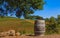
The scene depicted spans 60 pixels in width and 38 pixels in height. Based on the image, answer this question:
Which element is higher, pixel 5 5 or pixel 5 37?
pixel 5 5

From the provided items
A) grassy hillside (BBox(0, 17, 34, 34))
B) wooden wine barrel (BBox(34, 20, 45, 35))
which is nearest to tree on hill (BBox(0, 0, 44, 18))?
wooden wine barrel (BBox(34, 20, 45, 35))

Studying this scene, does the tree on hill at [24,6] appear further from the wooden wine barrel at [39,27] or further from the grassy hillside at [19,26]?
the grassy hillside at [19,26]

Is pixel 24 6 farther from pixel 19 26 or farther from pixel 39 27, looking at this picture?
pixel 19 26

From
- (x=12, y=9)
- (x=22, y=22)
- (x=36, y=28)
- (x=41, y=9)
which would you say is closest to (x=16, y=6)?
(x=12, y=9)

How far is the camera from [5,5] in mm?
24172

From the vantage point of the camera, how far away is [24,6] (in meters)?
24.2

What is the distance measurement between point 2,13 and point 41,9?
4000 millimetres

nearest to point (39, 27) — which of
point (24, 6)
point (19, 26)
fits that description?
point (24, 6)

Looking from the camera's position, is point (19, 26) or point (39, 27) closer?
point (39, 27)

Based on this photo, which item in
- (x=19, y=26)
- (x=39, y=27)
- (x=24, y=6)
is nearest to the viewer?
(x=39, y=27)

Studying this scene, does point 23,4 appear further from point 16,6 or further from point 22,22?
point 22,22

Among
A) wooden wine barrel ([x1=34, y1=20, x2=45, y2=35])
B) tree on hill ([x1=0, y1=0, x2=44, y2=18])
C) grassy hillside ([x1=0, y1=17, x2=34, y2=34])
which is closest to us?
wooden wine barrel ([x1=34, y1=20, x2=45, y2=35])

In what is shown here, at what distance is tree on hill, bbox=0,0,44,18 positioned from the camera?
77.6ft

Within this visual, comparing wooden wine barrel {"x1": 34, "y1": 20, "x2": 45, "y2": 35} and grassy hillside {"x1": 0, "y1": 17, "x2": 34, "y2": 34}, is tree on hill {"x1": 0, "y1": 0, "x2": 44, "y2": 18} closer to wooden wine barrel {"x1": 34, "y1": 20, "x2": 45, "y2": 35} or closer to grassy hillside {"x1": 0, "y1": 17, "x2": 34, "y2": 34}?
wooden wine barrel {"x1": 34, "y1": 20, "x2": 45, "y2": 35}
